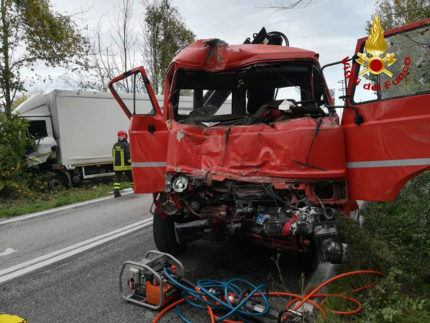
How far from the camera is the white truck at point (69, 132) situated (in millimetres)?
10688

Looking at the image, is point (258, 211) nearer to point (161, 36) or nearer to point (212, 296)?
point (212, 296)

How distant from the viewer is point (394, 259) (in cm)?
335

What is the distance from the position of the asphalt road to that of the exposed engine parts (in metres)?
0.45

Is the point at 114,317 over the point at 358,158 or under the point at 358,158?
under

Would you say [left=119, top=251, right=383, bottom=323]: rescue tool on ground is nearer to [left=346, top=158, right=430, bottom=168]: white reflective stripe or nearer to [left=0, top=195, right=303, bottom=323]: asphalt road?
[left=0, top=195, right=303, bottom=323]: asphalt road

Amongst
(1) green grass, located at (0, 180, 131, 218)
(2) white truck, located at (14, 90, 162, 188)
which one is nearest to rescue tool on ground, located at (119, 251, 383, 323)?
(1) green grass, located at (0, 180, 131, 218)

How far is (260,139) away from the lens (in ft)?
10.4

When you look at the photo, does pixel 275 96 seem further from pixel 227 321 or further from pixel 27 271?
pixel 27 271

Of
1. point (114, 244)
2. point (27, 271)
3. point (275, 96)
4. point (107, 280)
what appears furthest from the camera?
point (114, 244)

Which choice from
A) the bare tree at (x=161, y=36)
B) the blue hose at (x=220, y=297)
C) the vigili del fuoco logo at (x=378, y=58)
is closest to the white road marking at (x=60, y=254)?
the blue hose at (x=220, y=297)

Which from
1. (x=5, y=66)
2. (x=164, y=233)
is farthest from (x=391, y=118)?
(x=5, y=66)

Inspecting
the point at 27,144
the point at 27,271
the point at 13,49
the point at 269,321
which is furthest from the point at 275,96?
the point at 13,49

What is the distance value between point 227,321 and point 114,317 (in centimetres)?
102

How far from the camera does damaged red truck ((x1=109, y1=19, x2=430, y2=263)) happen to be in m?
2.71
